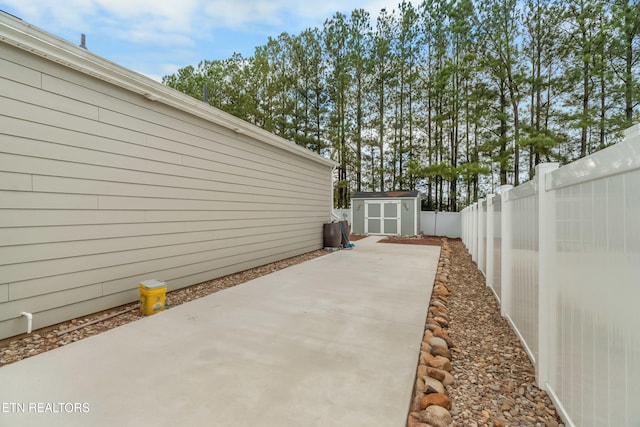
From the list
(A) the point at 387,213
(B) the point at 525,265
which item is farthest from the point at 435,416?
(A) the point at 387,213

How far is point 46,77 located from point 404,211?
12.2m

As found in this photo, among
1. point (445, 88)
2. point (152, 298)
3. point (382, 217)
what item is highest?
point (445, 88)

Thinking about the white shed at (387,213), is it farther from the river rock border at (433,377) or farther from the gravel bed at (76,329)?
the river rock border at (433,377)

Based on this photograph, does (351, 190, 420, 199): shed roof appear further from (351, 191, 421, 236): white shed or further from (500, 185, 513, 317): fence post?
(500, 185, 513, 317): fence post

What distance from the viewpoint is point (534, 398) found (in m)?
1.75

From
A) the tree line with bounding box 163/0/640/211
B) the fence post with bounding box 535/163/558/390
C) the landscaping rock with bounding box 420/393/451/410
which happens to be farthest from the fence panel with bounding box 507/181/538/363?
the tree line with bounding box 163/0/640/211

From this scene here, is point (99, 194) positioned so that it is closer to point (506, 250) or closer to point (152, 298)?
point (152, 298)

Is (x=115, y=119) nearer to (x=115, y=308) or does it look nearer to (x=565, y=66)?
(x=115, y=308)

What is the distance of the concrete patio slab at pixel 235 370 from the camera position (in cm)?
155

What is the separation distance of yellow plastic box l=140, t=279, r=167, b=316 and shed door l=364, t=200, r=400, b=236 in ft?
37.0

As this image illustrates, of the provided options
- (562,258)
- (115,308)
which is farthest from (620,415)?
(115,308)

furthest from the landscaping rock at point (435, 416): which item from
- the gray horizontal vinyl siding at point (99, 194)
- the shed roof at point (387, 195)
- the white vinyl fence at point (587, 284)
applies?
the shed roof at point (387, 195)

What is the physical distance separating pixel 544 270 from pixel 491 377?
810 mm

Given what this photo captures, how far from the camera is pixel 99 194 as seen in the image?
3.16m
